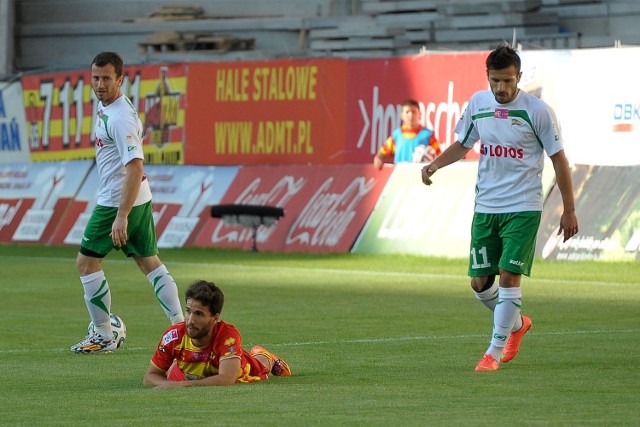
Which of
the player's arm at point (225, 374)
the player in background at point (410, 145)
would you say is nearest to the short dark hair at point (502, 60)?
the player's arm at point (225, 374)

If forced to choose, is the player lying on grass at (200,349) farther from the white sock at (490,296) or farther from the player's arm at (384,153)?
the player's arm at (384,153)

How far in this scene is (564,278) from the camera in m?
18.6

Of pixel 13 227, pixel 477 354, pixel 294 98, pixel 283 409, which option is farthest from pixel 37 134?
pixel 283 409

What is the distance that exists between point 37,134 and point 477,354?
19.7 metres

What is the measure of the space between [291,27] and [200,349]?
2581 cm

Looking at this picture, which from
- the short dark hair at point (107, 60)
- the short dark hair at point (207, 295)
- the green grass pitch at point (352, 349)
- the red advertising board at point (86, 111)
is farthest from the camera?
the red advertising board at point (86, 111)

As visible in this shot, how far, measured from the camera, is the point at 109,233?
1198cm

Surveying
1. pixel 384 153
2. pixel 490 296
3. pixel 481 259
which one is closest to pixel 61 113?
pixel 384 153

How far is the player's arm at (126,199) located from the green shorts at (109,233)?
11.6 inches

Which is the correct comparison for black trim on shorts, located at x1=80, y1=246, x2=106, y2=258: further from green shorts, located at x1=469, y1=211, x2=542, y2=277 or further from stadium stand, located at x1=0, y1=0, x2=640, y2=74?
stadium stand, located at x1=0, y1=0, x2=640, y2=74

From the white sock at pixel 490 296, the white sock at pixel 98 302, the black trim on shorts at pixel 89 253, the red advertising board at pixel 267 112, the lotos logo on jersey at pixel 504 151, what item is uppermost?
the lotos logo on jersey at pixel 504 151

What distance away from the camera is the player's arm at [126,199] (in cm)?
1140

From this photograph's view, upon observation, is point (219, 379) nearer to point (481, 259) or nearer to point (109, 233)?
point (481, 259)

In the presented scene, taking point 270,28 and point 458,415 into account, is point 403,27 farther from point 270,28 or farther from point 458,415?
point 458,415
